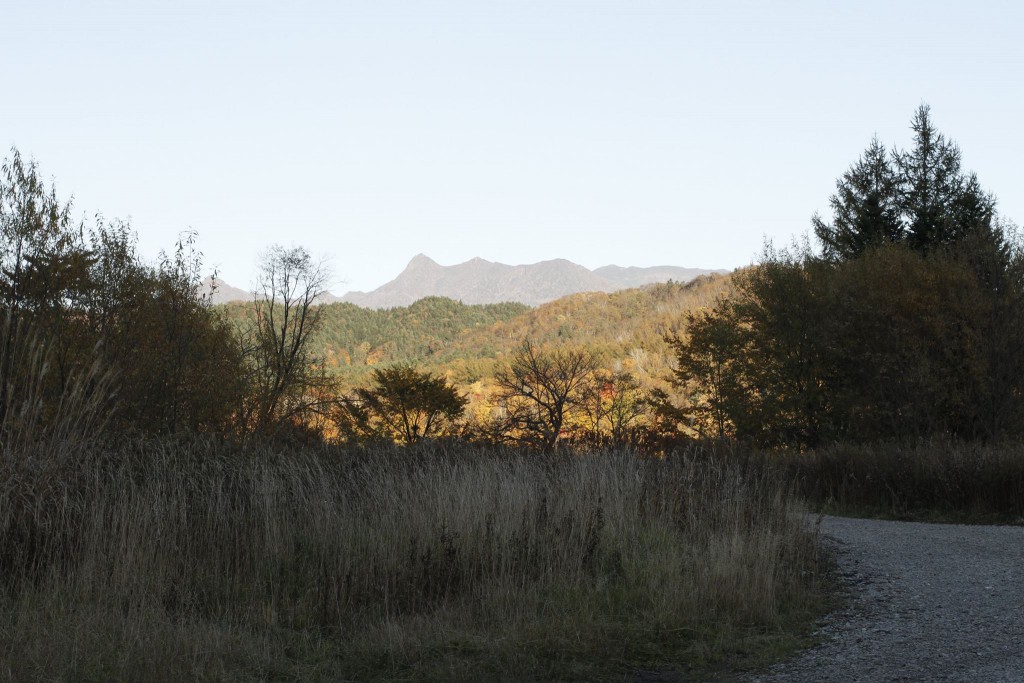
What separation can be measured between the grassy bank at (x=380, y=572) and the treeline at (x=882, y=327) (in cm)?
1817

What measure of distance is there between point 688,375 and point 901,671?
29.1 metres

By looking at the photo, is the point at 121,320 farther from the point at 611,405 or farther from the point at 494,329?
the point at 494,329

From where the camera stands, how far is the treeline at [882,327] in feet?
83.0

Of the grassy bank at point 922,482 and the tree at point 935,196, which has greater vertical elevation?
the tree at point 935,196

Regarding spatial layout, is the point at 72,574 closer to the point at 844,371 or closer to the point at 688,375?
the point at 844,371

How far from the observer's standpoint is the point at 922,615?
7523 millimetres

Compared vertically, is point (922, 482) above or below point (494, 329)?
below

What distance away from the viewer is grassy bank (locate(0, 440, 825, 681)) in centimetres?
611

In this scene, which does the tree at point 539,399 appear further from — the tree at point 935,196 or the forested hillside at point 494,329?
the forested hillside at point 494,329

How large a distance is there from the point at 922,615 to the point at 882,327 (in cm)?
2213

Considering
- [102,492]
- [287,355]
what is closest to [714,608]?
[102,492]

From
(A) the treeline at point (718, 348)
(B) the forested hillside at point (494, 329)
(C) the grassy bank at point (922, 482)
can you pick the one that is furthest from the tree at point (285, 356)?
(B) the forested hillside at point (494, 329)

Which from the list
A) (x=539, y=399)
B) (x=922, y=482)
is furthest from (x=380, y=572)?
(x=539, y=399)

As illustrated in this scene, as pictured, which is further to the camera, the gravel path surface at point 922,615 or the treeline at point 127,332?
the treeline at point 127,332
